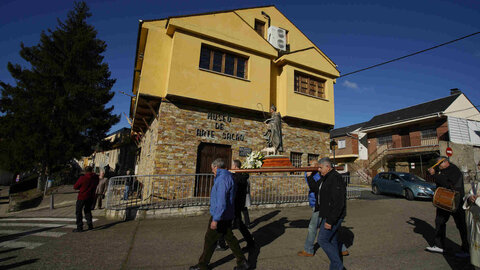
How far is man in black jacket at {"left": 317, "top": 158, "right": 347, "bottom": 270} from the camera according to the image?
3.21 m

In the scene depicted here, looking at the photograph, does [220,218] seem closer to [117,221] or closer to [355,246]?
[355,246]

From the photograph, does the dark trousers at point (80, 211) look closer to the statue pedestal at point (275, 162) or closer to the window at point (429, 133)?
the statue pedestal at point (275, 162)

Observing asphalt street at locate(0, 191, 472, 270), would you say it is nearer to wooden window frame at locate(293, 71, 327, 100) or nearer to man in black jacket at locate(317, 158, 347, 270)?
man in black jacket at locate(317, 158, 347, 270)

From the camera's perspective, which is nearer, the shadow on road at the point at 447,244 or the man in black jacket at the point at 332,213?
the man in black jacket at the point at 332,213

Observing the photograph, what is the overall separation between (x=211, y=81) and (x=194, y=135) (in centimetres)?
280

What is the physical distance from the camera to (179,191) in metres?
9.10

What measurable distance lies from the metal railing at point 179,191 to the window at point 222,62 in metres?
5.51

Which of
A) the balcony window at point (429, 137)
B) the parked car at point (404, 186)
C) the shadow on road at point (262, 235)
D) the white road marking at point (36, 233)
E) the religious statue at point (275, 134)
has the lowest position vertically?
the white road marking at point (36, 233)

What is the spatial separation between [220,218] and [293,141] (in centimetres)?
1018

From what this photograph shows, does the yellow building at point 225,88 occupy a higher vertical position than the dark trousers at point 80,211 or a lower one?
higher

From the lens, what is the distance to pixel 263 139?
39.4 ft

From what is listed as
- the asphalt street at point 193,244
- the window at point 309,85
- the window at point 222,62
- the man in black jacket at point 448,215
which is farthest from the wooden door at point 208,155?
the man in black jacket at point 448,215

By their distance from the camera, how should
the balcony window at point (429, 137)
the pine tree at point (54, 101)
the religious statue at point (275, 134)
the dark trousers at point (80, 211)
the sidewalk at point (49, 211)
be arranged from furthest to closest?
the balcony window at point (429, 137)
the pine tree at point (54, 101)
the religious statue at point (275, 134)
the sidewalk at point (49, 211)
the dark trousers at point (80, 211)

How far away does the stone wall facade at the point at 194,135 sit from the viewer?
31.0ft
